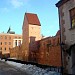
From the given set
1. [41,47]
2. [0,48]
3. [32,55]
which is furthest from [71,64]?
[0,48]

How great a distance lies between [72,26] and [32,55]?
30636mm

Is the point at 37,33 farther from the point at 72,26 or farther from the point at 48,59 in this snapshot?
the point at 72,26

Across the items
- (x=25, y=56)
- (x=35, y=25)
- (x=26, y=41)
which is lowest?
(x=25, y=56)

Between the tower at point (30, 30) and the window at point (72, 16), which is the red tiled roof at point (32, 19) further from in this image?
the window at point (72, 16)

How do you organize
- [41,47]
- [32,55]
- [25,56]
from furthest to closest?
[25,56] < [32,55] < [41,47]

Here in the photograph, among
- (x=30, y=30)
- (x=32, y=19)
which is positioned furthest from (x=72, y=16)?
(x=32, y=19)

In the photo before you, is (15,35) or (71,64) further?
(15,35)

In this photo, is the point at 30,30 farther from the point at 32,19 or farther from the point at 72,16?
the point at 72,16

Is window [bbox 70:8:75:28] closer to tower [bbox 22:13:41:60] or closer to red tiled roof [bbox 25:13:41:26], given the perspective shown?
tower [bbox 22:13:41:60]

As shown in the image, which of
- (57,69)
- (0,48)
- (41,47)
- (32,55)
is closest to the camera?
(57,69)

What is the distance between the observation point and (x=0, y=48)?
320ft

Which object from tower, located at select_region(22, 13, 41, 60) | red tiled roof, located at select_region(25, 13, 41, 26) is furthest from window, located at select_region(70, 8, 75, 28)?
red tiled roof, located at select_region(25, 13, 41, 26)

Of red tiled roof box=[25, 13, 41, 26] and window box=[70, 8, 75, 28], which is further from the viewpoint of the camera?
red tiled roof box=[25, 13, 41, 26]

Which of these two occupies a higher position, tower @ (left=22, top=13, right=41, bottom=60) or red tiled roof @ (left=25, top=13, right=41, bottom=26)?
red tiled roof @ (left=25, top=13, right=41, bottom=26)
